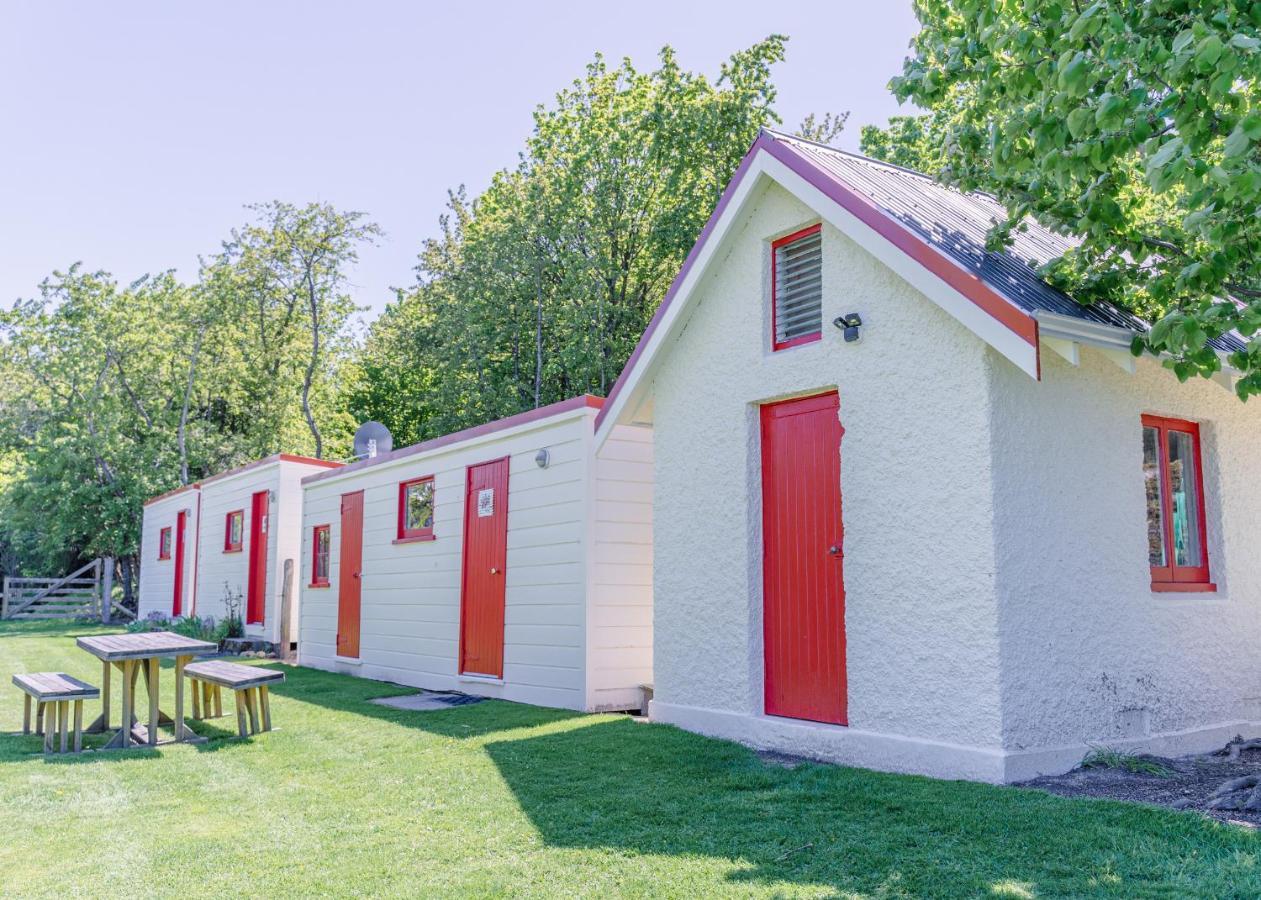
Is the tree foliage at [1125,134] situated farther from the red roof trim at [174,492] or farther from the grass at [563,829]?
the red roof trim at [174,492]

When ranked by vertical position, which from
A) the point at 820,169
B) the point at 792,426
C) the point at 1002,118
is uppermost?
the point at 1002,118

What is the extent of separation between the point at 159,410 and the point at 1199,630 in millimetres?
31012

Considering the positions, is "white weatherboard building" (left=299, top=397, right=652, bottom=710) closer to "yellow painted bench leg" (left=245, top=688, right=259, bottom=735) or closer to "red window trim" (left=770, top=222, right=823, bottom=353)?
"red window trim" (left=770, top=222, right=823, bottom=353)

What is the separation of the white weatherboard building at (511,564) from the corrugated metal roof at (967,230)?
11.2 feet

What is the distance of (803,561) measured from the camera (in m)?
7.47

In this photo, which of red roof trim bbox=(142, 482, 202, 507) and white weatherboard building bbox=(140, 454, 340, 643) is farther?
red roof trim bbox=(142, 482, 202, 507)

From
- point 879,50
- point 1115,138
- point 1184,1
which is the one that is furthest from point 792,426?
point 879,50

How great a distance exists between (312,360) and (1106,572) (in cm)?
2957

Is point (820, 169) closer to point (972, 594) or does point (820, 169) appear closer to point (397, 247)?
point (972, 594)

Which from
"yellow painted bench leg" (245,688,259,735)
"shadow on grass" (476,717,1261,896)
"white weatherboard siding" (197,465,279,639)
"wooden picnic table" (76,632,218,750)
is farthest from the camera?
"white weatherboard siding" (197,465,279,639)

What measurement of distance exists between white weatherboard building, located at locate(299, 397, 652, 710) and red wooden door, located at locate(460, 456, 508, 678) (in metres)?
0.02

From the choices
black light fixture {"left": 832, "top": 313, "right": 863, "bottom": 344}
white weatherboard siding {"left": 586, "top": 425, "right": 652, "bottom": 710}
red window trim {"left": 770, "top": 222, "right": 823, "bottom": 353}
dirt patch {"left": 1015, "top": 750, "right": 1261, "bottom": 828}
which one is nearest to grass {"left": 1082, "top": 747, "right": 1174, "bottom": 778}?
dirt patch {"left": 1015, "top": 750, "right": 1261, "bottom": 828}

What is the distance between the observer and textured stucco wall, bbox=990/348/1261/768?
6.18 meters

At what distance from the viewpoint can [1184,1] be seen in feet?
17.3
